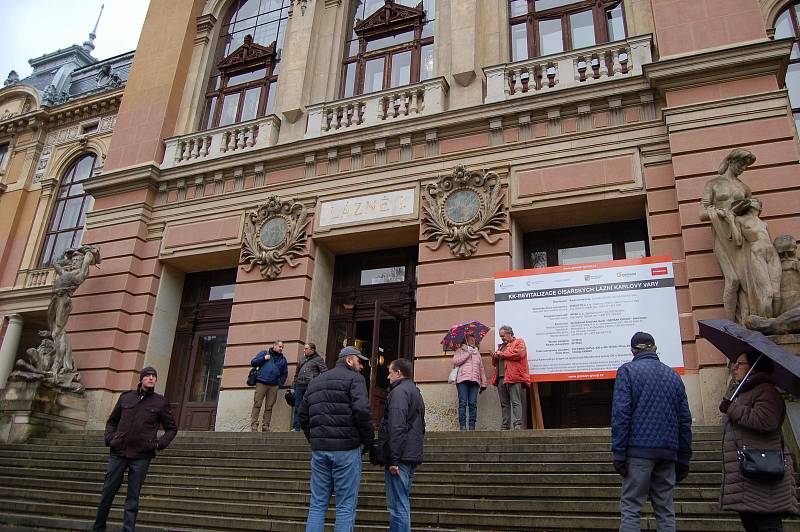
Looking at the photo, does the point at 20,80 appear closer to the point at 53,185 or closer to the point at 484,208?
the point at 53,185

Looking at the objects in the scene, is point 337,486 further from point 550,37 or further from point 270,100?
point 270,100

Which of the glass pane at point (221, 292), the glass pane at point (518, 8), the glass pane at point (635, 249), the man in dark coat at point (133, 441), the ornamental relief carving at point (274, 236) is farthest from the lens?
the glass pane at point (221, 292)

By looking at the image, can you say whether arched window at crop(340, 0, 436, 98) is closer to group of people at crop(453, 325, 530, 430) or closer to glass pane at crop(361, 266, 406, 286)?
glass pane at crop(361, 266, 406, 286)

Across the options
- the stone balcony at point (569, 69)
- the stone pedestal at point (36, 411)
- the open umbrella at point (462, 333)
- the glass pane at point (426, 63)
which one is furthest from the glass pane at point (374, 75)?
the stone pedestal at point (36, 411)

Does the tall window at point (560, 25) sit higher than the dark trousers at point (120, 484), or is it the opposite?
the tall window at point (560, 25)

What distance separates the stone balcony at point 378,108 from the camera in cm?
1415

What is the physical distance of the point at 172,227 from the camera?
52.7ft

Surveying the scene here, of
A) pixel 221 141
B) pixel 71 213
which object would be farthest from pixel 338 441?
pixel 71 213

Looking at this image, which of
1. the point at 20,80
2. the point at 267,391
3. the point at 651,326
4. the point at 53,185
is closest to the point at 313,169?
the point at 267,391

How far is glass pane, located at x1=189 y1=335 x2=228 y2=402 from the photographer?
602 inches

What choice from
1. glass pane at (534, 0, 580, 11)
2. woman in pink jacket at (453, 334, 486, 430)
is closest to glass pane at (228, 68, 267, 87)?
glass pane at (534, 0, 580, 11)

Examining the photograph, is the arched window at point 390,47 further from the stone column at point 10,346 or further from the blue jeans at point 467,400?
the stone column at point 10,346

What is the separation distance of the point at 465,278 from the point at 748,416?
8073 mm

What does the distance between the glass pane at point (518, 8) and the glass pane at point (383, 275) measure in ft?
22.0
